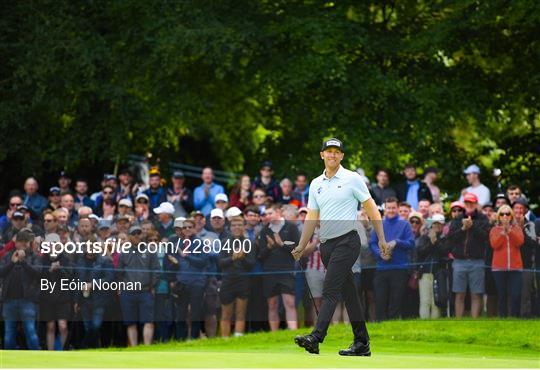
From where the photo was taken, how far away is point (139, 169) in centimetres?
3058

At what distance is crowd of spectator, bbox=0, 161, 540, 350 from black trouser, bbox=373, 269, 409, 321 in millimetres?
13

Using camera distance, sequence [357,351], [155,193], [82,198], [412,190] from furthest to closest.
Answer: [82,198] < [155,193] < [412,190] < [357,351]

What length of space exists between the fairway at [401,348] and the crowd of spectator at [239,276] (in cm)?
21

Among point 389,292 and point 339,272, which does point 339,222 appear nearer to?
point 339,272

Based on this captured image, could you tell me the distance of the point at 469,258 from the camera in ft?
57.4

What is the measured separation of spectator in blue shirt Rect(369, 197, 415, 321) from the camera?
17516 millimetres

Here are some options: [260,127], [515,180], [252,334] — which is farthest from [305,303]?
[260,127]

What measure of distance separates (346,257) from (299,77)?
10784 mm

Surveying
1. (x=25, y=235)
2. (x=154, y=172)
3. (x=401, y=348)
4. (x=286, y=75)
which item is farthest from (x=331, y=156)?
(x=286, y=75)

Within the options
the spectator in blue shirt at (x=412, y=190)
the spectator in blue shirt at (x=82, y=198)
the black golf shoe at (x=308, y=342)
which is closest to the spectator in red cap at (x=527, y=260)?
the spectator in blue shirt at (x=412, y=190)

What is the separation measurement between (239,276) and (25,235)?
9.31ft

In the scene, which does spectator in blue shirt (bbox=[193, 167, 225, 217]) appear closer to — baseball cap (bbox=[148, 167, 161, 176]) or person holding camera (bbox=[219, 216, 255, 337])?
baseball cap (bbox=[148, 167, 161, 176])

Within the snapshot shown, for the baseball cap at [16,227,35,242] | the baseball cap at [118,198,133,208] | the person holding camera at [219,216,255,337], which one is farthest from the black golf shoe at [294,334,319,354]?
the baseball cap at [118,198,133,208]

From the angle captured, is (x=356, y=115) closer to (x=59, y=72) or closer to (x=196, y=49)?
(x=196, y=49)
